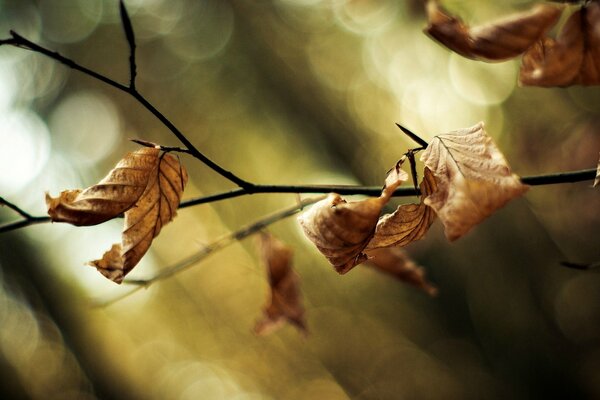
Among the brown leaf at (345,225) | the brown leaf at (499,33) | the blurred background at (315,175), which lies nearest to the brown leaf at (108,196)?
A: the brown leaf at (345,225)

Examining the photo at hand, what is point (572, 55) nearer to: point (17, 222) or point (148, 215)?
point (148, 215)

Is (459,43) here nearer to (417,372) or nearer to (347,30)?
(347,30)

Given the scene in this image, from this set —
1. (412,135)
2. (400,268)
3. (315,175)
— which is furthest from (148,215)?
(315,175)

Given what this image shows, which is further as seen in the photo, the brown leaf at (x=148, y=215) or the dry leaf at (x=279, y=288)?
the dry leaf at (x=279, y=288)

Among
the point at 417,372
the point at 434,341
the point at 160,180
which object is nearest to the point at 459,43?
the point at 160,180

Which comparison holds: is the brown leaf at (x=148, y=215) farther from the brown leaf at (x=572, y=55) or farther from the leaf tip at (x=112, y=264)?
the brown leaf at (x=572, y=55)

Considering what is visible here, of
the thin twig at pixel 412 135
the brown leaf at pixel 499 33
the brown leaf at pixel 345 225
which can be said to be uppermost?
the brown leaf at pixel 499 33

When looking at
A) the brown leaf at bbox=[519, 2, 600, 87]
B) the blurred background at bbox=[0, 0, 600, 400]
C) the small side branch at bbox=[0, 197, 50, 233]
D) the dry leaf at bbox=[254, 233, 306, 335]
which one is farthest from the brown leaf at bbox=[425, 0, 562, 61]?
the blurred background at bbox=[0, 0, 600, 400]
